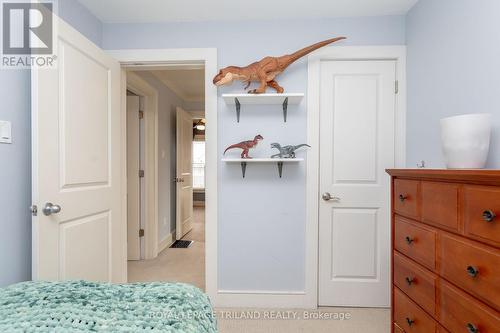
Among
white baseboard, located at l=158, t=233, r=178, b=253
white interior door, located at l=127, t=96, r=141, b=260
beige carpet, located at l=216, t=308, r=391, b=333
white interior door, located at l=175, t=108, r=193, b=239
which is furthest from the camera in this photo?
white interior door, located at l=175, t=108, r=193, b=239

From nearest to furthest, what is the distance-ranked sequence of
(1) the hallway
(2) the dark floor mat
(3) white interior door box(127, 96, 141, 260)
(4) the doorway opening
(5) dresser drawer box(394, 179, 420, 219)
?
(5) dresser drawer box(394, 179, 420, 219)
(1) the hallway
(4) the doorway opening
(3) white interior door box(127, 96, 141, 260)
(2) the dark floor mat

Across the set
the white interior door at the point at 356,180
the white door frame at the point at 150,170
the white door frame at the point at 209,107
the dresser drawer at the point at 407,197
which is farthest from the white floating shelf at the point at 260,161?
the white door frame at the point at 150,170

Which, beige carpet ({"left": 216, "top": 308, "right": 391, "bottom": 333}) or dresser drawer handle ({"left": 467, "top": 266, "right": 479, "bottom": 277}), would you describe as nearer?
dresser drawer handle ({"left": 467, "top": 266, "right": 479, "bottom": 277})

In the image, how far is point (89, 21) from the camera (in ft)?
6.63

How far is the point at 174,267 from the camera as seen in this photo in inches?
118

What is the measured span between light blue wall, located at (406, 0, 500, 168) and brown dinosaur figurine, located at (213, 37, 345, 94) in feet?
1.93

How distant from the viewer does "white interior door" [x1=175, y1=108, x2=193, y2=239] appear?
13.3 ft

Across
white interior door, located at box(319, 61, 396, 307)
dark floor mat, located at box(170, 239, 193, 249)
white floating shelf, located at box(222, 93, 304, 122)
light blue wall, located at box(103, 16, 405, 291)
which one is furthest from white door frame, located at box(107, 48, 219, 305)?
dark floor mat, located at box(170, 239, 193, 249)

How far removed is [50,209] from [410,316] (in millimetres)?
2006

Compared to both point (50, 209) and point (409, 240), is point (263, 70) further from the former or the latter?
point (50, 209)

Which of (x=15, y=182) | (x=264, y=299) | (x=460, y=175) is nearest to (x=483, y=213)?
(x=460, y=175)

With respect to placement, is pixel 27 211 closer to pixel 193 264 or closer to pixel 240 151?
pixel 240 151

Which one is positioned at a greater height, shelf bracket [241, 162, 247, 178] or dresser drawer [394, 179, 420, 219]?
shelf bracket [241, 162, 247, 178]

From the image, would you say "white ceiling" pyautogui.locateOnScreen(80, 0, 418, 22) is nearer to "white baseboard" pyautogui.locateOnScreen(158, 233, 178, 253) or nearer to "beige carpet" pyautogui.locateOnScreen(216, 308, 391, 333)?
"beige carpet" pyautogui.locateOnScreen(216, 308, 391, 333)
